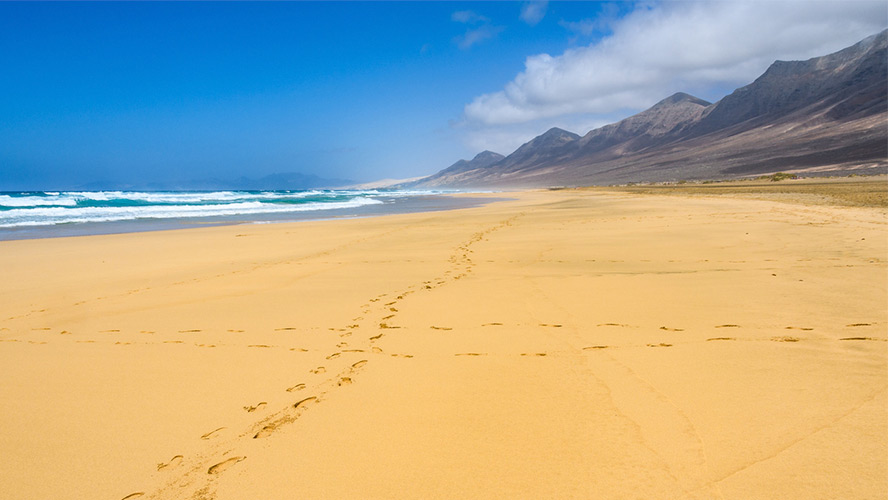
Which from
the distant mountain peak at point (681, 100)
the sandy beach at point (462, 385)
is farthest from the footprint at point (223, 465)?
the distant mountain peak at point (681, 100)

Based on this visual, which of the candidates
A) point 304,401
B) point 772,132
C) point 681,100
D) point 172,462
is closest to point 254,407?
point 304,401

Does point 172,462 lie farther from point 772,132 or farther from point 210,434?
point 772,132

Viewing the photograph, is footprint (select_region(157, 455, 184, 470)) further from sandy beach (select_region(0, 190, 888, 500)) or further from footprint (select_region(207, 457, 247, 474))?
footprint (select_region(207, 457, 247, 474))

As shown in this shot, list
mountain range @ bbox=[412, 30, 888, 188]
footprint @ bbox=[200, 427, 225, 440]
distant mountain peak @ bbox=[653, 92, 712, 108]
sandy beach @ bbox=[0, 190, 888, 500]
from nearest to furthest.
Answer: sandy beach @ bbox=[0, 190, 888, 500]
footprint @ bbox=[200, 427, 225, 440]
mountain range @ bbox=[412, 30, 888, 188]
distant mountain peak @ bbox=[653, 92, 712, 108]

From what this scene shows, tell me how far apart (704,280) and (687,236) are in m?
4.40

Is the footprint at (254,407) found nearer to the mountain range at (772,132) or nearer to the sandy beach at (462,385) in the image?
the sandy beach at (462,385)

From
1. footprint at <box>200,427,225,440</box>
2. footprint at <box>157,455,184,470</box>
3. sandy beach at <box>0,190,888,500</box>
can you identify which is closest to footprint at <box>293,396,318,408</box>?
sandy beach at <box>0,190,888,500</box>

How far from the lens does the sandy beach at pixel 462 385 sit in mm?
2041

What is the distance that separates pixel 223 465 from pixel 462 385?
4.82 ft

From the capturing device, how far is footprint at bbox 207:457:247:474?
214cm

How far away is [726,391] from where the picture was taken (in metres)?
2.69

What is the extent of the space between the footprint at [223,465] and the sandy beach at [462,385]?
0.03 metres

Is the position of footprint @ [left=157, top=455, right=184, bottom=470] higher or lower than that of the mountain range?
lower

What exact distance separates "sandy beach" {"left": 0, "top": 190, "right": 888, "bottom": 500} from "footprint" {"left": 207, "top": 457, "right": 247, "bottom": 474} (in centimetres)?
3
